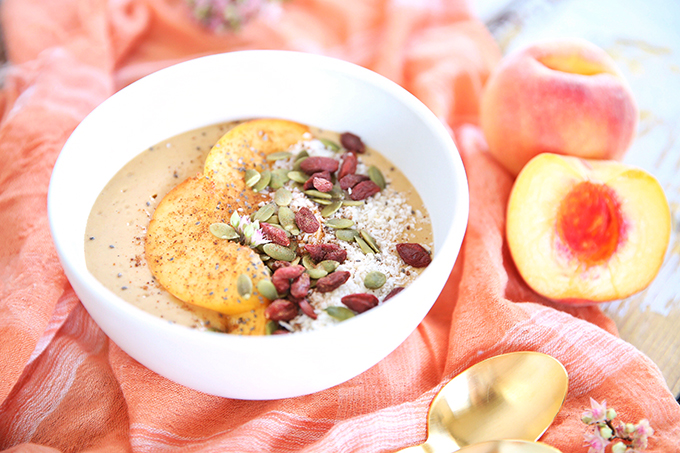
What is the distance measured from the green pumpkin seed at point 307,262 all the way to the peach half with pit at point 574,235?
0.52 m

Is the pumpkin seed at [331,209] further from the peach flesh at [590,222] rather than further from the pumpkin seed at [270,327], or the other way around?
the peach flesh at [590,222]

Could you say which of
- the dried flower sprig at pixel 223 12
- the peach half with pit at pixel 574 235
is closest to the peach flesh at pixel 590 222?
the peach half with pit at pixel 574 235

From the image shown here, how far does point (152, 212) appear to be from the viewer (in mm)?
1106

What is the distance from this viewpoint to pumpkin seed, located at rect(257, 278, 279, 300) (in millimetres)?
956

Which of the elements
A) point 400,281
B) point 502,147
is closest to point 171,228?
point 400,281

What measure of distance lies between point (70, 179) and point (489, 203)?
98 centimetres

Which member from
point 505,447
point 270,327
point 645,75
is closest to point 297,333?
point 270,327

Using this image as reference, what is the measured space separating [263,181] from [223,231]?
182 mm

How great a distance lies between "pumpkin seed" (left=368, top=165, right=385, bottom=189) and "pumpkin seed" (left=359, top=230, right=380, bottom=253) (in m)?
0.17

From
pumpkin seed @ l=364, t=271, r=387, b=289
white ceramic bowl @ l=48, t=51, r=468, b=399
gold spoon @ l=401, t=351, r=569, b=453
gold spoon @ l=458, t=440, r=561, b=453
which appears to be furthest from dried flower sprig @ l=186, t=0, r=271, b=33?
gold spoon @ l=458, t=440, r=561, b=453

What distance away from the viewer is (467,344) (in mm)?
1117

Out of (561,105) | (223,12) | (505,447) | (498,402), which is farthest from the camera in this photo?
(223,12)

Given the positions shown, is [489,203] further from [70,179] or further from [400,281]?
[70,179]

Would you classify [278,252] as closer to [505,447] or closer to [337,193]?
[337,193]
